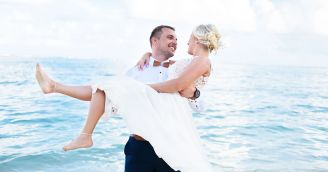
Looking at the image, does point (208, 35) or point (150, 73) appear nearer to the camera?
point (208, 35)

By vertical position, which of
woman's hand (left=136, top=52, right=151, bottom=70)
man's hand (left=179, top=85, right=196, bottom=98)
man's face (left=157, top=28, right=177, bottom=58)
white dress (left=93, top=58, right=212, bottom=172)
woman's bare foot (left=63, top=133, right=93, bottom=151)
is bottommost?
woman's bare foot (left=63, top=133, right=93, bottom=151)

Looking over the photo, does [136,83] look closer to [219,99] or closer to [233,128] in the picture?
[233,128]

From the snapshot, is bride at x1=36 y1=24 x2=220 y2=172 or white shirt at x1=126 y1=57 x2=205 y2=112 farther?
white shirt at x1=126 y1=57 x2=205 y2=112

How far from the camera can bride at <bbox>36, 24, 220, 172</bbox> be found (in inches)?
102

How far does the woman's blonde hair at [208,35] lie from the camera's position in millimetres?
2826

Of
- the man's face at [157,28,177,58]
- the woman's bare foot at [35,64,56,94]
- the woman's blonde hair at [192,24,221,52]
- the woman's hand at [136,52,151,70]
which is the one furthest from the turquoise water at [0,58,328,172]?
the woman's blonde hair at [192,24,221,52]

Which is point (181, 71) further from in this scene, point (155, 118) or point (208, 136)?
point (208, 136)

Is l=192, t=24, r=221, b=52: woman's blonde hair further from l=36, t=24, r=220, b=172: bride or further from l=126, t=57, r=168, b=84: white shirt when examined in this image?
l=126, t=57, r=168, b=84: white shirt

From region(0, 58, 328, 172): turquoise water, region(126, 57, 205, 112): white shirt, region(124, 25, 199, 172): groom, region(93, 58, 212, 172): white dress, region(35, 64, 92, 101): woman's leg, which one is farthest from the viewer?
region(0, 58, 328, 172): turquoise water

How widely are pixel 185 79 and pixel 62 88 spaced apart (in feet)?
2.47

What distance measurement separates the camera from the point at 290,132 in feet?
33.6

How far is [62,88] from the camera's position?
2814 millimetres

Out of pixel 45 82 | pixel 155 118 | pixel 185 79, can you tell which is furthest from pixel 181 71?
pixel 45 82

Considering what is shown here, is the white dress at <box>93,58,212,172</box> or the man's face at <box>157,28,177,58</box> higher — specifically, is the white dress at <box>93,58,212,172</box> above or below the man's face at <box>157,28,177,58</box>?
below
